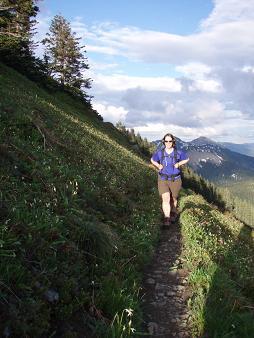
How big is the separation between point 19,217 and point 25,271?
1.40m

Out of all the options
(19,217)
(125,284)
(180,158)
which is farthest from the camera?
(180,158)

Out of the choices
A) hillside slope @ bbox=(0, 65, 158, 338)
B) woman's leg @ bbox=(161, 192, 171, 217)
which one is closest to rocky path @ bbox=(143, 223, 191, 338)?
hillside slope @ bbox=(0, 65, 158, 338)

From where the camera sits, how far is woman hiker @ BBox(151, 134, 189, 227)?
14789 millimetres

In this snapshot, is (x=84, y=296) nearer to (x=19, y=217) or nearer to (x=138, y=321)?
(x=138, y=321)

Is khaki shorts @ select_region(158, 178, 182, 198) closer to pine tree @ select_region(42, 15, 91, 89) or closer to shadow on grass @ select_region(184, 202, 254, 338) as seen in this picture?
shadow on grass @ select_region(184, 202, 254, 338)

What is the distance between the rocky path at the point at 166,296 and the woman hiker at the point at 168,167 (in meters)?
3.41

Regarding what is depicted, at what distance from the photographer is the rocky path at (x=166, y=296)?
7.00m

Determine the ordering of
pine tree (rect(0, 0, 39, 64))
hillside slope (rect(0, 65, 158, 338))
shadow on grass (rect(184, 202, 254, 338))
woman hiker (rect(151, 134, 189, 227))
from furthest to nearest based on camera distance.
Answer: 1. pine tree (rect(0, 0, 39, 64))
2. woman hiker (rect(151, 134, 189, 227))
3. shadow on grass (rect(184, 202, 254, 338))
4. hillside slope (rect(0, 65, 158, 338))

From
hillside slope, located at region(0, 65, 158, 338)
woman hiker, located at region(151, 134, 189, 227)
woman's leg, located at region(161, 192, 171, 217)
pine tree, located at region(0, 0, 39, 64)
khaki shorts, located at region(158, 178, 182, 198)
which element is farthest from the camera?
pine tree, located at region(0, 0, 39, 64)

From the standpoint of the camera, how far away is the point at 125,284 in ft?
25.1

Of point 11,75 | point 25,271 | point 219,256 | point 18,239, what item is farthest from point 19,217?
point 11,75

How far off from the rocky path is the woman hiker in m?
3.41

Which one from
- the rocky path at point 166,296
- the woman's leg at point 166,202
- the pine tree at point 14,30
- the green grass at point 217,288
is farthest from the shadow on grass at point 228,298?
the pine tree at point 14,30

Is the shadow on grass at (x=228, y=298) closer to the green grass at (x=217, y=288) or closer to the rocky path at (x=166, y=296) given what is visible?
the green grass at (x=217, y=288)
